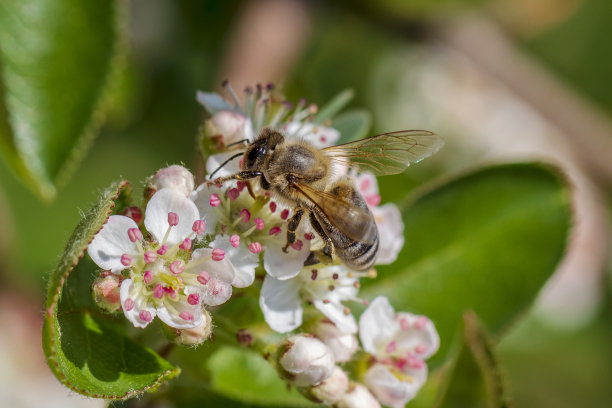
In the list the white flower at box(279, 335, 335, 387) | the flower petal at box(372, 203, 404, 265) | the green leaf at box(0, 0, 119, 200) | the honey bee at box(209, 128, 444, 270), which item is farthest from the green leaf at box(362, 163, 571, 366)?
the green leaf at box(0, 0, 119, 200)

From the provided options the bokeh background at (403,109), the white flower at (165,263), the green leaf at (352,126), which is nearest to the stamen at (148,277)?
the white flower at (165,263)

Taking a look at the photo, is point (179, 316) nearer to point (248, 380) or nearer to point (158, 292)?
point (158, 292)

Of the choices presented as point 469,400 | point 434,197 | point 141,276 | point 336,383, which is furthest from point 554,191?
point 141,276

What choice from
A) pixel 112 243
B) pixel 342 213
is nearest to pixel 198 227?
pixel 112 243

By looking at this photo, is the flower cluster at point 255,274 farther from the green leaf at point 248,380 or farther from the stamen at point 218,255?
the green leaf at point 248,380

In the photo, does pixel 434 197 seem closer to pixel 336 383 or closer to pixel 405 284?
pixel 405 284
